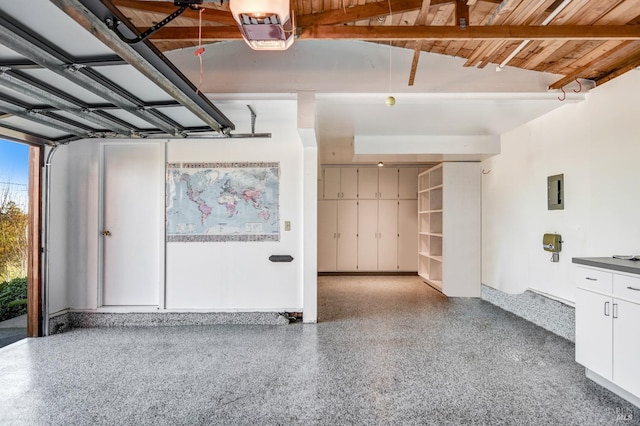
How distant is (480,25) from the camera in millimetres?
2904

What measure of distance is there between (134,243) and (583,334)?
187 inches

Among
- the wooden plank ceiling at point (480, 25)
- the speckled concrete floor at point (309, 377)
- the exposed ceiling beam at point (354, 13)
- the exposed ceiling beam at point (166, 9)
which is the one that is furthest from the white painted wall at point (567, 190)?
the exposed ceiling beam at point (166, 9)

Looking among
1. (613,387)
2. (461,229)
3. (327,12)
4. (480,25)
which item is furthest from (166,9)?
(461,229)

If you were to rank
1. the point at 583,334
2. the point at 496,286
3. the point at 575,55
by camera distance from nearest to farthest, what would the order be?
the point at 583,334, the point at 575,55, the point at 496,286

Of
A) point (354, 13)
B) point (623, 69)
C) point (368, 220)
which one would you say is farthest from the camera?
point (368, 220)

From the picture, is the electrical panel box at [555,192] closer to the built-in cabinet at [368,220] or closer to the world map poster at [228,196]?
the world map poster at [228,196]

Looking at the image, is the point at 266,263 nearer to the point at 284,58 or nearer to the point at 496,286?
the point at 284,58

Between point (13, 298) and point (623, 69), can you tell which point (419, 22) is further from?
point (13, 298)

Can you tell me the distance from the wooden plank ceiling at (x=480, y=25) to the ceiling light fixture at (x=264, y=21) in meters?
0.54

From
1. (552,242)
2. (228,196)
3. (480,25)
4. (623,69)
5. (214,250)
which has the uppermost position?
(480,25)

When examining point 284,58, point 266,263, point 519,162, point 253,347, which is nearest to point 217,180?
point 266,263

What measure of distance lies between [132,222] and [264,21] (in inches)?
141

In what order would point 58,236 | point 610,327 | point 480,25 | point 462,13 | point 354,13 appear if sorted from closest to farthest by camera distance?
point 610,327 < point 462,13 < point 480,25 < point 354,13 < point 58,236

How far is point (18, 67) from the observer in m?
2.11
